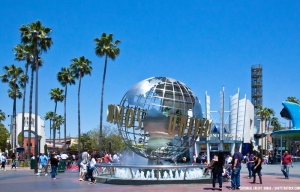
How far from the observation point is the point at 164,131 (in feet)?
62.0

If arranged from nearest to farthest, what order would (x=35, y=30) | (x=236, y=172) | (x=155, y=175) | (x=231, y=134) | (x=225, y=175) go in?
1. (x=236, y=172)
2. (x=155, y=175)
3. (x=225, y=175)
4. (x=35, y=30)
5. (x=231, y=134)

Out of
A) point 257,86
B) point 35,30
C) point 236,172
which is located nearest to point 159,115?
point 236,172

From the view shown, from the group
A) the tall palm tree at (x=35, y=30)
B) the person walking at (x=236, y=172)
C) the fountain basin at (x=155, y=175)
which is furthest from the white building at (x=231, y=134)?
the person walking at (x=236, y=172)

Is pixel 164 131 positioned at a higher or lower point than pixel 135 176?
higher

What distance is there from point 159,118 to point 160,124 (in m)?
0.28

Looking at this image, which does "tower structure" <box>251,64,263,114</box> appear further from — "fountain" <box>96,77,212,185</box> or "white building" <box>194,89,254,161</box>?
"fountain" <box>96,77,212,185</box>

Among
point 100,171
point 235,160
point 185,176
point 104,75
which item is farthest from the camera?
point 104,75

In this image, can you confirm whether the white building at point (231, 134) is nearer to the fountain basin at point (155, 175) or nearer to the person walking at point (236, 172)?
the fountain basin at point (155, 175)

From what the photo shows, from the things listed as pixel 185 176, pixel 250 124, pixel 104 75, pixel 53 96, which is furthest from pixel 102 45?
pixel 250 124

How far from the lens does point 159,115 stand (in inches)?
742

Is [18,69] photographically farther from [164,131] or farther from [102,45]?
[164,131]

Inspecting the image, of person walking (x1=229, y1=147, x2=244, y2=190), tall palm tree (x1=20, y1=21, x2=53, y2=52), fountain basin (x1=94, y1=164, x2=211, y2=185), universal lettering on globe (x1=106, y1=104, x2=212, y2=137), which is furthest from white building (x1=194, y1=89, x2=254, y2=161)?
person walking (x1=229, y1=147, x2=244, y2=190)

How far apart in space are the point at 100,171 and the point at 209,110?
4889cm

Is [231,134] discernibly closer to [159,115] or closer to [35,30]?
[35,30]
